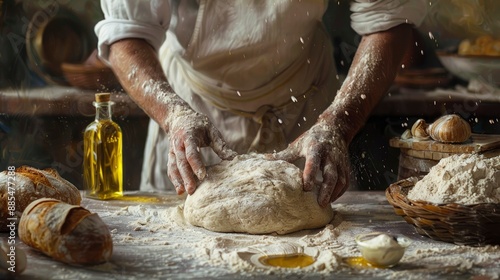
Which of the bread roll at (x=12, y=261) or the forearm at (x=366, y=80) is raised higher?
the forearm at (x=366, y=80)

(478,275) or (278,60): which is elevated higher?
(278,60)

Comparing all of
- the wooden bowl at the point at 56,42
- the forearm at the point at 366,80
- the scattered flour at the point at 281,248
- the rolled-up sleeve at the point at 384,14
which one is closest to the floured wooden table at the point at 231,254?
the scattered flour at the point at 281,248

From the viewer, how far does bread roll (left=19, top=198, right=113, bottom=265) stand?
46.6 inches

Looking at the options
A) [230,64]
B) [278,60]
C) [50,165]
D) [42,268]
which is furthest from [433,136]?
[50,165]

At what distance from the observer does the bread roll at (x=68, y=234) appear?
1185 mm

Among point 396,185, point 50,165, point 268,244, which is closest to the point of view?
point 268,244

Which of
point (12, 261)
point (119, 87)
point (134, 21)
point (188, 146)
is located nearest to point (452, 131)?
point (188, 146)

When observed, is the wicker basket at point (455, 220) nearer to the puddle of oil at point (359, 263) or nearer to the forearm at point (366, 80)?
the puddle of oil at point (359, 263)

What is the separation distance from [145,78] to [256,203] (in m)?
0.58

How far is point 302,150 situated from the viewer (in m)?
1.57

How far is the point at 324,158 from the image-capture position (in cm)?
153

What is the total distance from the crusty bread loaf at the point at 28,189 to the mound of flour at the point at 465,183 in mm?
783

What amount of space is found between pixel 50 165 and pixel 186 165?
84.3 inches

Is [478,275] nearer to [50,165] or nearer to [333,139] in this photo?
[333,139]
